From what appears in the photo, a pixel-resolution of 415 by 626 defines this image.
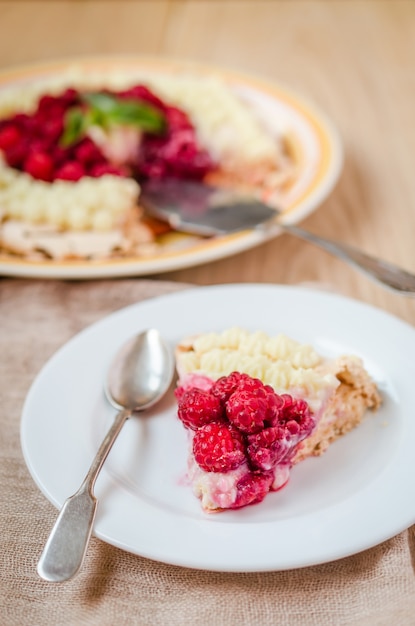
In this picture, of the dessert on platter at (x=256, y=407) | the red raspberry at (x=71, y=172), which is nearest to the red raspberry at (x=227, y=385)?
the dessert on platter at (x=256, y=407)

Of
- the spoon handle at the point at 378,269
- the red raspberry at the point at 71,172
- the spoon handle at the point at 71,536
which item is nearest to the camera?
the spoon handle at the point at 71,536

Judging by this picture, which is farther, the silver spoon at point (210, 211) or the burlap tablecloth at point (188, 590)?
the silver spoon at point (210, 211)

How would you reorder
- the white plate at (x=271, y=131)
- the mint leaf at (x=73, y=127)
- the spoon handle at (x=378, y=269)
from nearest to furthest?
the spoon handle at (x=378, y=269)
the white plate at (x=271, y=131)
the mint leaf at (x=73, y=127)

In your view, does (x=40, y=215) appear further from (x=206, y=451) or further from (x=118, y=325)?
(x=206, y=451)

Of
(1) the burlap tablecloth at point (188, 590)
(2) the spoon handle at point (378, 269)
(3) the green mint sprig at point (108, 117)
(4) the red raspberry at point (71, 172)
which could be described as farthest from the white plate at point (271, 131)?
(1) the burlap tablecloth at point (188, 590)

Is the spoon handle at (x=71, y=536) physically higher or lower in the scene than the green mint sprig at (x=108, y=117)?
lower

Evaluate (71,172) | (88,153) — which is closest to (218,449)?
(71,172)

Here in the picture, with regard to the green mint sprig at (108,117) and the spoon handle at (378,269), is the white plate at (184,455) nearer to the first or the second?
the spoon handle at (378,269)

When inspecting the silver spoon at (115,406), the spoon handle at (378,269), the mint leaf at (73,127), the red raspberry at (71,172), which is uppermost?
the spoon handle at (378,269)
